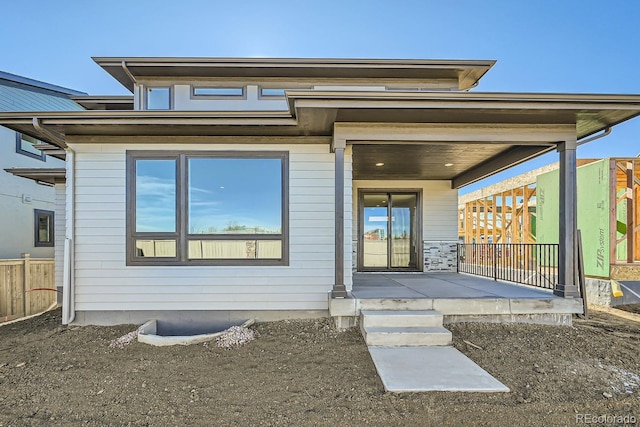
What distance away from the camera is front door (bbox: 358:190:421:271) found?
28.3ft

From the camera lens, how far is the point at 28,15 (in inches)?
808

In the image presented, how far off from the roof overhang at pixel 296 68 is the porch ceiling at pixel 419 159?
1784 millimetres

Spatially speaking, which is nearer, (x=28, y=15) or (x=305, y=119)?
(x=305, y=119)

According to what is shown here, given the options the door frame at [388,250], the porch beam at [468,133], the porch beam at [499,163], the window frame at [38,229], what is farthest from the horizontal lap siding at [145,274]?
the window frame at [38,229]

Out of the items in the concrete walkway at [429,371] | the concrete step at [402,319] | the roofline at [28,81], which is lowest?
the concrete walkway at [429,371]

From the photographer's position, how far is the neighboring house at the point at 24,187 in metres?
9.30

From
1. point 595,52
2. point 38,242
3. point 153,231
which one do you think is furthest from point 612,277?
point 595,52

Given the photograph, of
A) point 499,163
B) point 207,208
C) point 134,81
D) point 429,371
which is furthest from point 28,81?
point 429,371

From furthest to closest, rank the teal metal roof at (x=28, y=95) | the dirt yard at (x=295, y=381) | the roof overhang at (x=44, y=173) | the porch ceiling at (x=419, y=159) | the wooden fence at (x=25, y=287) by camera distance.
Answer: the teal metal roof at (x=28, y=95), the roof overhang at (x=44, y=173), the wooden fence at (x=25, y=287), the porch ceiling at (x=419, y=159), the dirt yard at (x=295, y=381)

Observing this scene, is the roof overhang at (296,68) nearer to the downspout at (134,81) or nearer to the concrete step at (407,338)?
the downspout at (134,81)

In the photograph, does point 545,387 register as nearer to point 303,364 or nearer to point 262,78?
point 303,364

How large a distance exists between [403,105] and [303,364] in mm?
3200

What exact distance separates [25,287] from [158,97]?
457cm

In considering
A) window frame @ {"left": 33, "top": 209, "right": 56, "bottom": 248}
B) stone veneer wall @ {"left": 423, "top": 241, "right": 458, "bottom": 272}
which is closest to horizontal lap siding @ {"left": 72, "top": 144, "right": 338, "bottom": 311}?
stone veneer wall @ {"left": 423, "top": 241, "right": 458, "bottom": 272}
